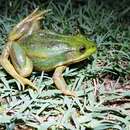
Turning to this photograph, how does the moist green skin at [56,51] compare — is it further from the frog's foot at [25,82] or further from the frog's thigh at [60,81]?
the frog's foot at [25,82]

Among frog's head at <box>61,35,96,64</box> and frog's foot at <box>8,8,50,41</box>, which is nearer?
frog's head at <box>61,35,96,64</box>

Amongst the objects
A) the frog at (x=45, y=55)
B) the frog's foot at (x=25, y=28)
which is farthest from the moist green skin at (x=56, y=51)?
the frog's foot at (x=25, y=28)

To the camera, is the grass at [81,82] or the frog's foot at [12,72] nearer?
the grass at [81,82]

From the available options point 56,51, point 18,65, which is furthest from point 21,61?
point 56,51

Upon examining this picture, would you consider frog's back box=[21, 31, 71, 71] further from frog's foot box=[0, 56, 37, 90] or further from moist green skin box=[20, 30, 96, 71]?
frog's foot box=[0, 56, 37, 90]

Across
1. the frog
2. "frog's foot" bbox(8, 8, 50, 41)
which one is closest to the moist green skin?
the frog

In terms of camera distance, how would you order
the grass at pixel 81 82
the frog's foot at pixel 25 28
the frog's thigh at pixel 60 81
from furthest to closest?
1. the frog's foot at pixel 25 28
2. the frog's thigh at pixel 60 81
3. the grass at pixel 81 82

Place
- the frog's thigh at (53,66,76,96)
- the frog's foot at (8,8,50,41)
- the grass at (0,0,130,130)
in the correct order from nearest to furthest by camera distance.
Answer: the grass at (0,0,130,130), the frog's thigh at (53,66,76,96), the frog's foot at (8,8,50,41)
